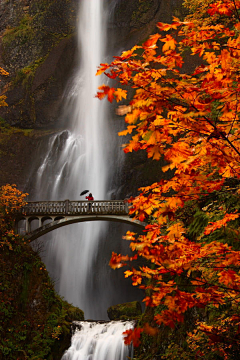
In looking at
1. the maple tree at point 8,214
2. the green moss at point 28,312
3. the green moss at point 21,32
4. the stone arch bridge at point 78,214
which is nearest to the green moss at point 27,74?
the green moss at point 21,32

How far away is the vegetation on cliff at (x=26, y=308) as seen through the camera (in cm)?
1661

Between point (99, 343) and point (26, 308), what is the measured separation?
4.11 meters

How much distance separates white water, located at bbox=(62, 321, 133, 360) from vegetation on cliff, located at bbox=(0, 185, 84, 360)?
0.55 m

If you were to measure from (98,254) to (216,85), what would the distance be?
89.3ft

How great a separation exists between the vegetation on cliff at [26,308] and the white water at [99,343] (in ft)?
1.79

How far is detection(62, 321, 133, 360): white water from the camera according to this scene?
16.2m

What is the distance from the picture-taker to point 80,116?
3659cm

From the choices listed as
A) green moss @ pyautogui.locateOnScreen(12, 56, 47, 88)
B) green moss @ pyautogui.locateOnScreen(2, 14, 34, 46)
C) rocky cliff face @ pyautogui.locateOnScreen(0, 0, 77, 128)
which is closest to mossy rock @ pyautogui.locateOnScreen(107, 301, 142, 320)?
rocky cliff face @ pyautogui.locateOnScreen(0, 0, 77, 128)

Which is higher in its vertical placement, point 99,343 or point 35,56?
point 35,56

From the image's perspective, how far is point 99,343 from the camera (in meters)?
17.0

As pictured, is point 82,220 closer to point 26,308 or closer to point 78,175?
point 26,308

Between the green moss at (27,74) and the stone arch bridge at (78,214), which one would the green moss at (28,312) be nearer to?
the stone arch bridge at (78,214)

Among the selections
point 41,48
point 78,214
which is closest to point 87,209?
point 78,214

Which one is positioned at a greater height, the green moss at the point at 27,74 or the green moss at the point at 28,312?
the green moss at the point at 27,74
